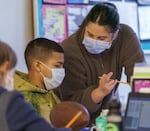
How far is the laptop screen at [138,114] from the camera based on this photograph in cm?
132

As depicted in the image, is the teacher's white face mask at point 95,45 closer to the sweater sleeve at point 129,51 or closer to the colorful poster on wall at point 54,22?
the sweater sleeve at point 129,51

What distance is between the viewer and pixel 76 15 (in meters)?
2.66

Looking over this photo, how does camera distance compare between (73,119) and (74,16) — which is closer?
(73,119)

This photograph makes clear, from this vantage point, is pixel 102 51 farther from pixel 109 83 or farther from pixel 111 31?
pixel 109 83

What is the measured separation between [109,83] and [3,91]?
71cm

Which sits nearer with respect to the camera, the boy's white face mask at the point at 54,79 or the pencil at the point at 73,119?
the pencil at the point at 73,119

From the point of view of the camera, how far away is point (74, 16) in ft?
8.71

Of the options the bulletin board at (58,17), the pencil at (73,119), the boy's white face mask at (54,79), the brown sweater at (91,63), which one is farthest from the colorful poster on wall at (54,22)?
the pencil at (73,119)

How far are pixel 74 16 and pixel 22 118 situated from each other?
164 centimetres

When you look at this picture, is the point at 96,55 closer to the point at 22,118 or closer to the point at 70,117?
the point at 70,117

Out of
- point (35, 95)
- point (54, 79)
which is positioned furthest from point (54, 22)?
point (35, 95)

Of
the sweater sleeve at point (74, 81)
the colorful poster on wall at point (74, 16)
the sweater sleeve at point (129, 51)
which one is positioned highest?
the colorful poster on wall at point (74, 16)

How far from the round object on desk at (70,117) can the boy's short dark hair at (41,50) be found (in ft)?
1.76

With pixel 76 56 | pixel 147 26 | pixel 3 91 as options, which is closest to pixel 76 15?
pixel 147 26
